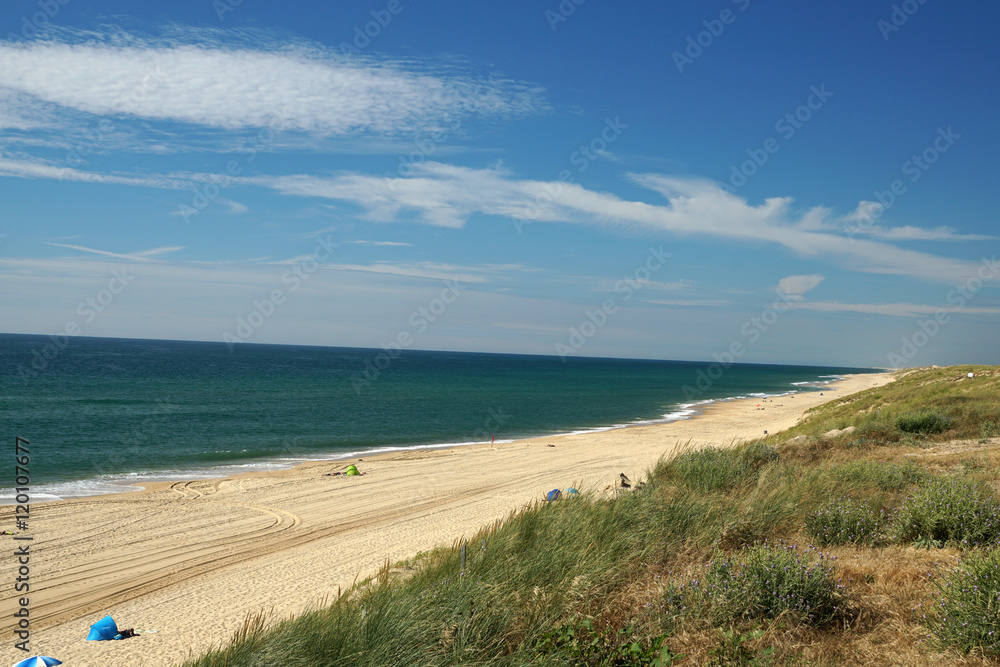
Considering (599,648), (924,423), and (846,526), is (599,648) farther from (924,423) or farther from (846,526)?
(924,423)

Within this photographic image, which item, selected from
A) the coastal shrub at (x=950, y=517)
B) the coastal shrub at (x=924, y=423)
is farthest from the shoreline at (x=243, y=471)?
the coastal shrub at (x=950, y=517)

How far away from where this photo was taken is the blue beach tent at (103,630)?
350 inches

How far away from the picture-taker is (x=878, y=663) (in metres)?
4.14

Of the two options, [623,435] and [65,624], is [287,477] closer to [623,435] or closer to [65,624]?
[65,624]

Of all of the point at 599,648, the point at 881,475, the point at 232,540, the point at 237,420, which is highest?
the point at 881,475

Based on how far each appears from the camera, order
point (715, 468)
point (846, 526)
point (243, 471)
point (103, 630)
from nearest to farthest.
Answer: point (846, 526) < point (103, 630) < point (715, 468) < point (243, 471)

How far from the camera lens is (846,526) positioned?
684cm

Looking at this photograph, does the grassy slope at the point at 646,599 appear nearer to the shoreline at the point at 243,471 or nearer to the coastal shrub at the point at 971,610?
the coastal shrub at the point at 971,610

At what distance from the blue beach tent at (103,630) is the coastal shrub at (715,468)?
28.6 ft

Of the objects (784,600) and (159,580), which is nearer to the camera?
(784,600)

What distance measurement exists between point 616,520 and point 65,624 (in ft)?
29.9

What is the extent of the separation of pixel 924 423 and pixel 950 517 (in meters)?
10.3

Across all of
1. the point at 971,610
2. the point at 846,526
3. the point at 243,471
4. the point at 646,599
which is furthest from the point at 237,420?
the point at 971,610

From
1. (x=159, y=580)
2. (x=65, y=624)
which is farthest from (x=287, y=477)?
(x=65, y=624)
